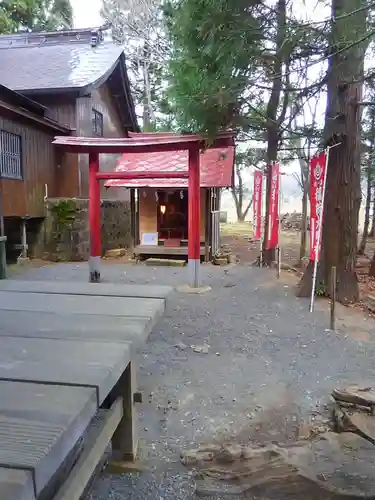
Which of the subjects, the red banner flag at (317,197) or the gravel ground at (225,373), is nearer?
the gravel ground at (225,373)

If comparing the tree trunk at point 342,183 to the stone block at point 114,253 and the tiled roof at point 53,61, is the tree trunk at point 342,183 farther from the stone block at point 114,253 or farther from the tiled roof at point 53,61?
the tiled roof at point 53,61

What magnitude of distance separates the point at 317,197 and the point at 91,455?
4.99 metres

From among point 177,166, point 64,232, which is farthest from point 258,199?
point 64,232

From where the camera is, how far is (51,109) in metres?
11.9

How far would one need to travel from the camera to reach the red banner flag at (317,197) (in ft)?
19.3

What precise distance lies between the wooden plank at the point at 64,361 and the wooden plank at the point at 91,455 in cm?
56

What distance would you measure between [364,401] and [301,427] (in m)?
0.51

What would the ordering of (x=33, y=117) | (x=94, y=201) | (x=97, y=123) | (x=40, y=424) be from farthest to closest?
(x=97, y=123), (x=33, y=117), (x=94, y=201), (x=40, y=424)

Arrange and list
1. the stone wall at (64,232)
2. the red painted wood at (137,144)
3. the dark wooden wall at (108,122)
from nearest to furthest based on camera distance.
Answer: the red painted wood at (137,144) < the stone wall at (64,232) < the dark wooden wall at (108,122)

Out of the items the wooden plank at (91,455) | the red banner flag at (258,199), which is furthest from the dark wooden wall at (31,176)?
the wooden plank at (91,455)

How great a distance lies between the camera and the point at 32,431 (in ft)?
3.46

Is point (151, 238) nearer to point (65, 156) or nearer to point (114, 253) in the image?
point (114, 253)

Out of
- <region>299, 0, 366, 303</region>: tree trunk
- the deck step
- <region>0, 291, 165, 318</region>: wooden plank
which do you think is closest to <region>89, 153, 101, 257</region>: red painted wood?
the deck step

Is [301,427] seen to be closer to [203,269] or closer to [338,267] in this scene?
[338,267]
